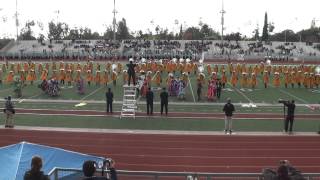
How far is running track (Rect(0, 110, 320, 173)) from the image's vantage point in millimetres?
15000

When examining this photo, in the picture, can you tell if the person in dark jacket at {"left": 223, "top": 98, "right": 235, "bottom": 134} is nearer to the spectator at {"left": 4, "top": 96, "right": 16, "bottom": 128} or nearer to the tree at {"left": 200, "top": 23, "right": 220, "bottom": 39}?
the spectator at {"left": 4, "top": 96, "right": 16, "bottom": 128}

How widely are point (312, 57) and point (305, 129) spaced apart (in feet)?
186

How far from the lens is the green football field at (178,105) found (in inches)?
834

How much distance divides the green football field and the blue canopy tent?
9.18 m

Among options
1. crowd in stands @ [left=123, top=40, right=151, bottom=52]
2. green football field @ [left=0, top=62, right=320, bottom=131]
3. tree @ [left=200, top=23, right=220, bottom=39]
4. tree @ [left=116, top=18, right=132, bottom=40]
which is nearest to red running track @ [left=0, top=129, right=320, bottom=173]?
green football field @ [left=0, top=62, right=320, bottom=131]

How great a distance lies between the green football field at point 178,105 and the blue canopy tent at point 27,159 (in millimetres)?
9182

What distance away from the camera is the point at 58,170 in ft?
26.8

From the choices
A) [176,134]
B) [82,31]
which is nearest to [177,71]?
[176,134]

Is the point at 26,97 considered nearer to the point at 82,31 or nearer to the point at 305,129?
the point at 305,129

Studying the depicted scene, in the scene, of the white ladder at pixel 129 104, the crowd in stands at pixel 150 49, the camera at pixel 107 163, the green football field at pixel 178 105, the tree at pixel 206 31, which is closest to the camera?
the camera at pixel 107 163

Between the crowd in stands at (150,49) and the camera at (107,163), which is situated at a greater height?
the crowd in stands at (150,49)

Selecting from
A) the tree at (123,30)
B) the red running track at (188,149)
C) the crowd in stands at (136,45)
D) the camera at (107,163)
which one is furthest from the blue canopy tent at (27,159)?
the tree at (123,30)

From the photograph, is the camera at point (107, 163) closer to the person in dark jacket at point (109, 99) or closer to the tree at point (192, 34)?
the person in dark jacket at point (109, 99)

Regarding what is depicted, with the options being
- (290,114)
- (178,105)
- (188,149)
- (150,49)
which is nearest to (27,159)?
(188,149)
